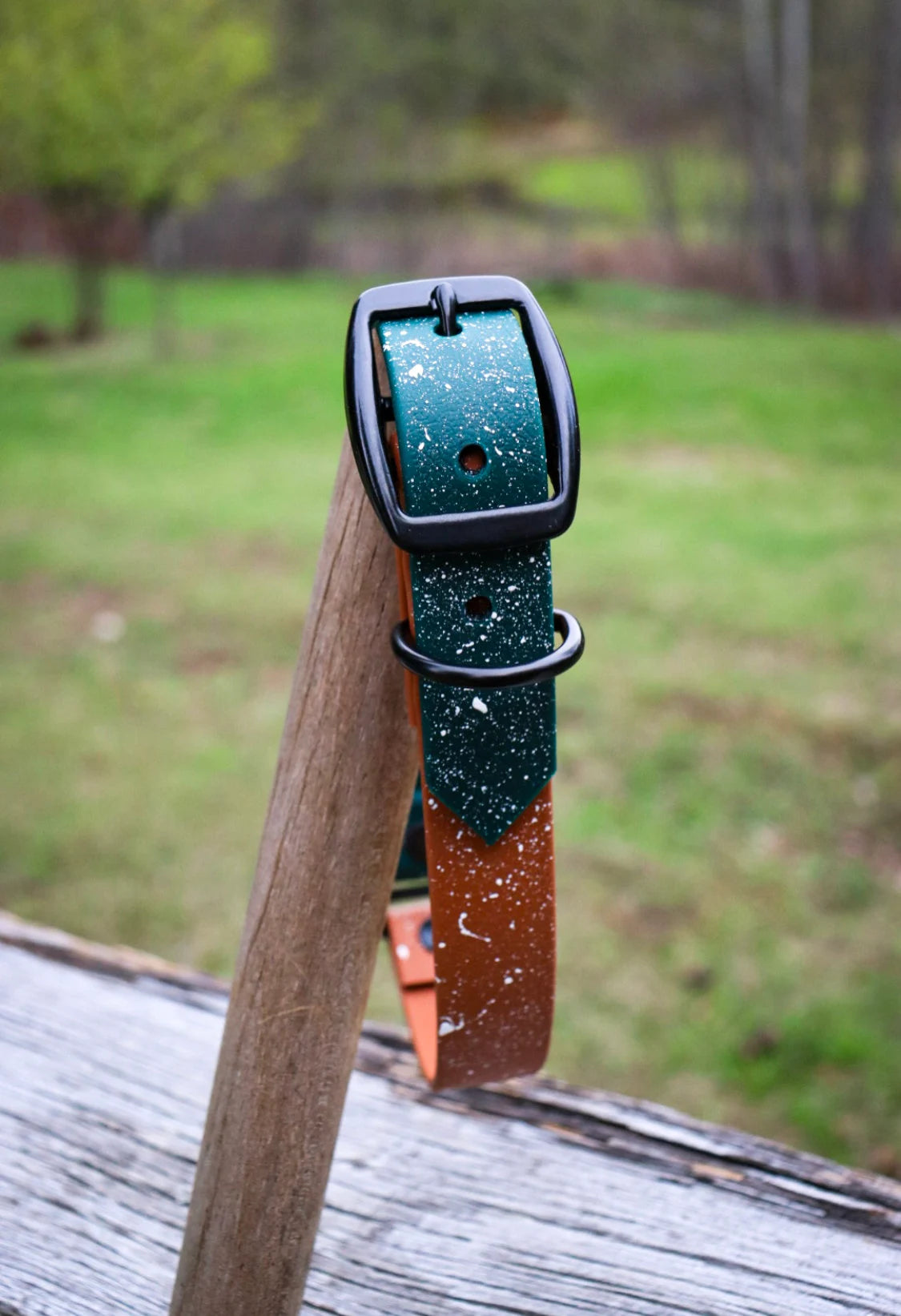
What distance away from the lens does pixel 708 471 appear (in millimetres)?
7359

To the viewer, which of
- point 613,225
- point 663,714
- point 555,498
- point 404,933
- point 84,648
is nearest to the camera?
point 555,498

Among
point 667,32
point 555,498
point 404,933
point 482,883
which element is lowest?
point 404,933

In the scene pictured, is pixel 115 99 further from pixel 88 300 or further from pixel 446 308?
pixel 446 308

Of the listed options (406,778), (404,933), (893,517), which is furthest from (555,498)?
(893,517)

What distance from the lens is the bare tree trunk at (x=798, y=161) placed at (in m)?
13.5

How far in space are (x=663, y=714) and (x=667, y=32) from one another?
1379cm

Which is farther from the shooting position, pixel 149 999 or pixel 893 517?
pixel 893 517

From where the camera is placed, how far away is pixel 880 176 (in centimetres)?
1288

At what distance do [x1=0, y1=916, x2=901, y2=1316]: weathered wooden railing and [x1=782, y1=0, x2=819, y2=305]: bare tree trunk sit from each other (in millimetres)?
14014

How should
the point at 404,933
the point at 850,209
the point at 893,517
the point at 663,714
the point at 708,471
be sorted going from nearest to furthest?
the point at 404,933 < the point at 663,714 < the point at 893,517 < the point at 708,471 < the point at 850,209

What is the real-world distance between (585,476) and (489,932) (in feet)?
23.0

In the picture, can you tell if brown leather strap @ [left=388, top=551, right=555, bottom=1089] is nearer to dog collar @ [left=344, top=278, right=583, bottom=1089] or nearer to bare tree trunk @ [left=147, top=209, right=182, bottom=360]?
dog collar @ [left=344, top=278, right=583, bottom=1089]

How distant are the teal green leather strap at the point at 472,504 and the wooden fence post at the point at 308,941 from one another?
86 mm

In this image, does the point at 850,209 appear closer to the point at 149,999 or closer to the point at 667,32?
the point at 667,32
